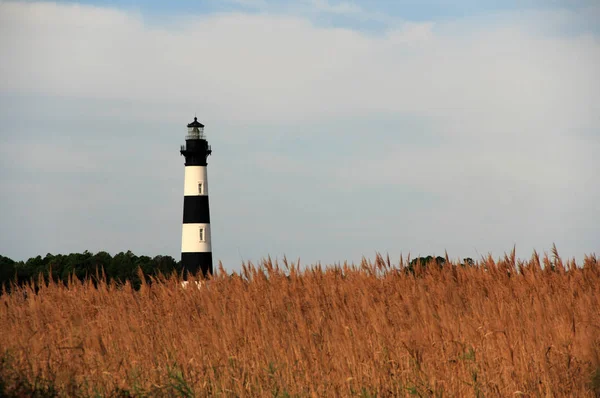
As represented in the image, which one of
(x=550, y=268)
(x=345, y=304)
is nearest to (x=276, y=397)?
(x=345, y=304)

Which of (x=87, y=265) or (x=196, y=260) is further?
(x=87, y=265)

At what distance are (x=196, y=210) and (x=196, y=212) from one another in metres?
0.10

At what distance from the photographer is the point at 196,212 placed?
35.0 meters

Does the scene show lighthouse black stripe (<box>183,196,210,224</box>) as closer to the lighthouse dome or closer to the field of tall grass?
the lighthouse dome

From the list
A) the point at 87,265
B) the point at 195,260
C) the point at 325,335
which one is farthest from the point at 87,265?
the point at 325,335

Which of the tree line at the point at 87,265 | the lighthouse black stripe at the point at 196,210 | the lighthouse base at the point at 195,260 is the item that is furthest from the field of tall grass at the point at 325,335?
the tree line at the point at 87,265

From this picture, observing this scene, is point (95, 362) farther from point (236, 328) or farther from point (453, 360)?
point (453, 360)

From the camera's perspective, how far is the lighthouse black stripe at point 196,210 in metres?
34.8

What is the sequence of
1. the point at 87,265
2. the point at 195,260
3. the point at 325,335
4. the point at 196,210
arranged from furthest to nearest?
the point at 87,265, the point at 196,210, the point at 195,260, the point at 325,335

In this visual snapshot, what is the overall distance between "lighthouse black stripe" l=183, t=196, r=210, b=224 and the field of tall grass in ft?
68.6

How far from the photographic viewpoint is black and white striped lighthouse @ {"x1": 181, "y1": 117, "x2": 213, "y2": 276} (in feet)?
113

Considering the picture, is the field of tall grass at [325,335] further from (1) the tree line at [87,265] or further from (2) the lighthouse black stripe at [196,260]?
(1) the tree line at [87,265]

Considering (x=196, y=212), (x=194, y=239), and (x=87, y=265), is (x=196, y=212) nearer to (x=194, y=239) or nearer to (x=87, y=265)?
(x=194, y=239)

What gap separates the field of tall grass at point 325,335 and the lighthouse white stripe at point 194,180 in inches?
861
